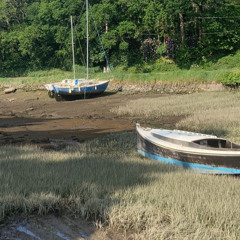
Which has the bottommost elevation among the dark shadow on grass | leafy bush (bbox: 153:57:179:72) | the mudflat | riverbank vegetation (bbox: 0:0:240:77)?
the mudflat

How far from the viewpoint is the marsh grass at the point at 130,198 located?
15.9 ft

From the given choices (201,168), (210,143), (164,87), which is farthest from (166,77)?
(201,168)

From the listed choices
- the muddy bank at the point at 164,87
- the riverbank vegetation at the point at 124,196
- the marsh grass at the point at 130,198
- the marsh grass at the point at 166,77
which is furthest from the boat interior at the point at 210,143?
the marsh grass at the point at 166,77

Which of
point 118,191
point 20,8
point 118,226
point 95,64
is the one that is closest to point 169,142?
point 118,191

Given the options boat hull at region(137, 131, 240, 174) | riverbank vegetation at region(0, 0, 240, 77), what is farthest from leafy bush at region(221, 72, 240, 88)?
boat hull at region(137, 131, 240, 174)

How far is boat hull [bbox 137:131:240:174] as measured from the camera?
9070mm

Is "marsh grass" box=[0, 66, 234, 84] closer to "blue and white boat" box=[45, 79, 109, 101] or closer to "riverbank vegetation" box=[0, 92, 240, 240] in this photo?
"blue and white boat" box=[45, 79, 109, 101]

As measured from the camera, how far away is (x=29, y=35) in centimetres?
5375

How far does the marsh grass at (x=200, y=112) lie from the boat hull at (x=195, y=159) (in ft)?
12.4

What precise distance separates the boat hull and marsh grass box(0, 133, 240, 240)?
1.46 meters

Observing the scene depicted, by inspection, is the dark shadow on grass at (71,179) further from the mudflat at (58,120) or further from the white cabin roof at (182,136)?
the mudflat at (58,120)

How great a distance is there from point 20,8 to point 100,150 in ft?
204

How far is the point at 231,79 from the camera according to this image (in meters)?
31.3

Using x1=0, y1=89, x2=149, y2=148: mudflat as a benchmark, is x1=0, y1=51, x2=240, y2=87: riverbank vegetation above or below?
above
